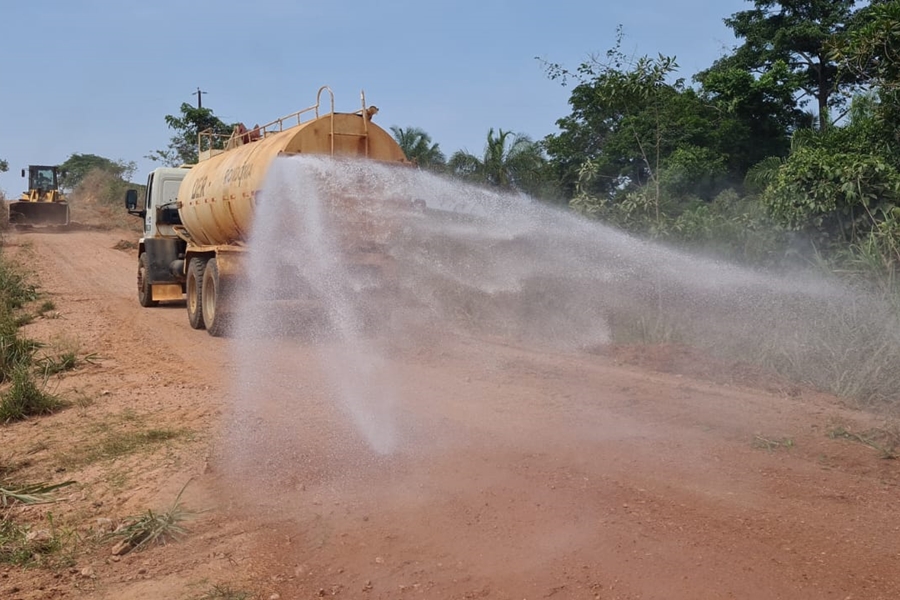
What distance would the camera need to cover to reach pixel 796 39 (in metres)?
26.0

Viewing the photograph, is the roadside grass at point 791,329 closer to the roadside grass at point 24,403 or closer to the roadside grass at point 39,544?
the roadside grass at point 39,544

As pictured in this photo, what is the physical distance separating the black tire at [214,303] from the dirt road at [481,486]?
103 inches

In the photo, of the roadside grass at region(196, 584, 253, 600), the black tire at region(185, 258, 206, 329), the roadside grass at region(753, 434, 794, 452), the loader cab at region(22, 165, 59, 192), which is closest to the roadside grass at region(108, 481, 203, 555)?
the roadside grass at region(196, 584, 253, 600)

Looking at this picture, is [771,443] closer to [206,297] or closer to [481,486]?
[481,486]

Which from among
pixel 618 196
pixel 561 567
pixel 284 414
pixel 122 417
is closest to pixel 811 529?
pixel 561 567

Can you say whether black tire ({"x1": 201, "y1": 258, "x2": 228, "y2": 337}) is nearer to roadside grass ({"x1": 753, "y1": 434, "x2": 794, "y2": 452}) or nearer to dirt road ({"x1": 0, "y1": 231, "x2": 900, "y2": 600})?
dirt road ({"x1": 0, "y1": 231, "x2": 900, "y2": 600})

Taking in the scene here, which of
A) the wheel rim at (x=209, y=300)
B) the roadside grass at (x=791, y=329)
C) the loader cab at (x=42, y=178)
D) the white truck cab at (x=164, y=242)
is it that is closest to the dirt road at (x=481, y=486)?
the roadside grass at (x=791, y=329)

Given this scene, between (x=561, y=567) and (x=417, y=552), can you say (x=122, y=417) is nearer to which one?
(x=417, y=552)

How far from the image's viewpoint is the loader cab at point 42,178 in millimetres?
37781

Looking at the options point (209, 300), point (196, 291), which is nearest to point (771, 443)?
point (209, 300)

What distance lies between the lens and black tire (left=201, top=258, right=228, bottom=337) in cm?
1209

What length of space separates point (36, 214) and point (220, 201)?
1077 inches

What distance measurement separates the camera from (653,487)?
534cm

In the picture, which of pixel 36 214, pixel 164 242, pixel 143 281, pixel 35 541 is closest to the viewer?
pixel 35 541
